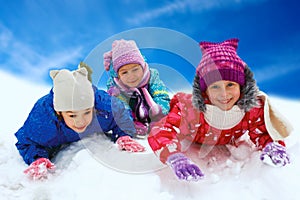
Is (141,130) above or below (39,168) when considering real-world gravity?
above

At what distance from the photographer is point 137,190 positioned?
148 centimetres

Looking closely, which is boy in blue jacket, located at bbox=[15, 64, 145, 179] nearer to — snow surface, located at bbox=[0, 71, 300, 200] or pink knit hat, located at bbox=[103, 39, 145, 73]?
snow surface, located at bbox=[0, 71, 300, 200]

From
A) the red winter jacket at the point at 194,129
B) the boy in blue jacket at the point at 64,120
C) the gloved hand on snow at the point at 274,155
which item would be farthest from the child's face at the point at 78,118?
the gloved hand on snow at the point at 274,155

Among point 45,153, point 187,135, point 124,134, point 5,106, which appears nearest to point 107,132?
point 124,134

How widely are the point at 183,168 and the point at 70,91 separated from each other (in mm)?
629

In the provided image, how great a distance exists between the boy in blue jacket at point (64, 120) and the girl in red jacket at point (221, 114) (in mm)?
274

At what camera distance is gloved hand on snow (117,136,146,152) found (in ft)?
6.08

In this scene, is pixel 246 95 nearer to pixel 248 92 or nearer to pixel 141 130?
pixel 248 92

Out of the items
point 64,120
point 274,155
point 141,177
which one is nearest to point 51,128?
point 64,120

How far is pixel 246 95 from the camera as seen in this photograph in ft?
5.38

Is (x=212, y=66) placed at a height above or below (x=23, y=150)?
above

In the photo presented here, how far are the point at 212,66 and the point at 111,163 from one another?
24.6 inches

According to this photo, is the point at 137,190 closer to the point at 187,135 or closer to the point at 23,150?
the point at 187,135

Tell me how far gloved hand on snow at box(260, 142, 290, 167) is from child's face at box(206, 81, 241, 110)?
243mm
